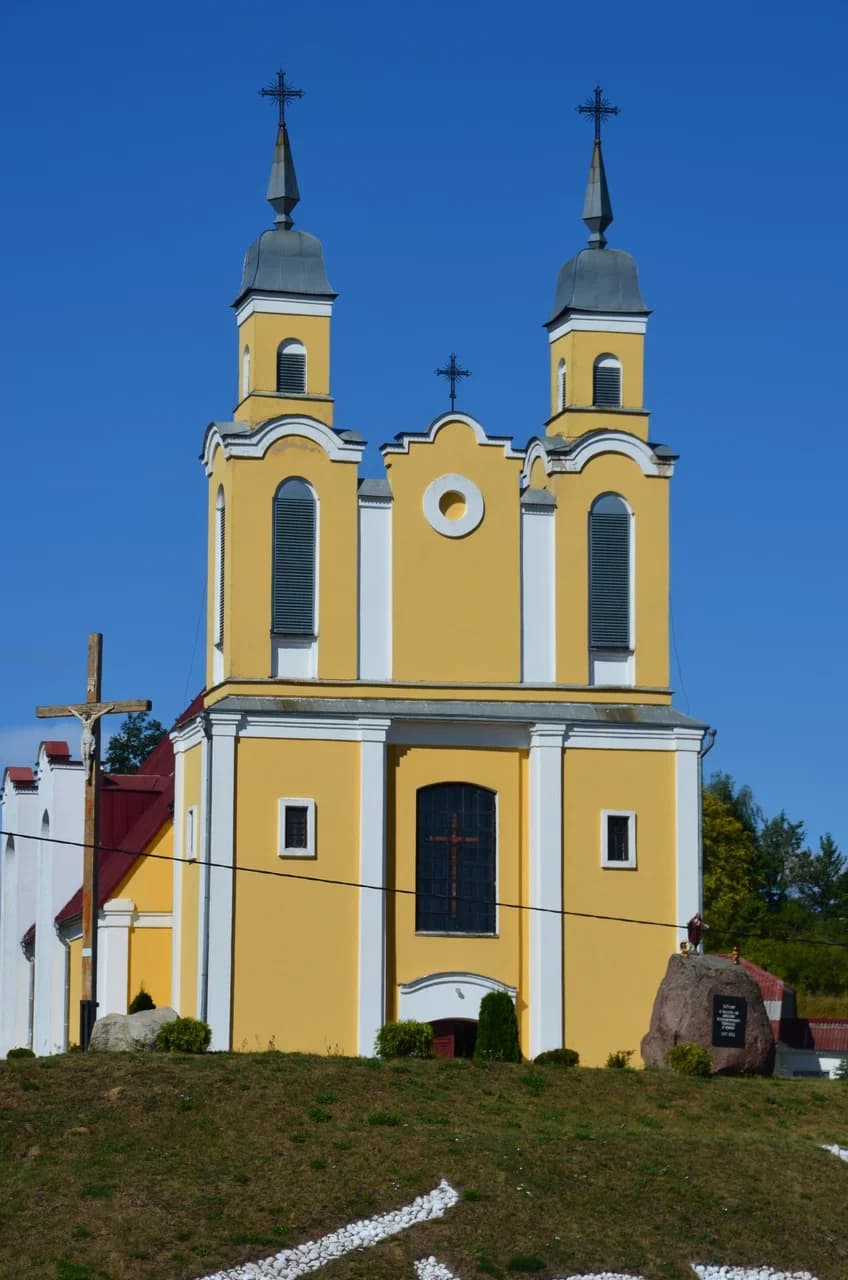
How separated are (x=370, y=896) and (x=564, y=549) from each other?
25.6 feet

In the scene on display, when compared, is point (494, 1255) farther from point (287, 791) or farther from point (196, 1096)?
point (287, 791)

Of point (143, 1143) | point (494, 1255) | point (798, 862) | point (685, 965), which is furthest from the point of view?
Answer: point (798, 862)

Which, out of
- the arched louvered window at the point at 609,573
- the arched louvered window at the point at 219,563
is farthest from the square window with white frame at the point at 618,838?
the arched louvered window at the point at 219,563

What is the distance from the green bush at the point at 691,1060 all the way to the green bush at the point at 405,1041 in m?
4.20

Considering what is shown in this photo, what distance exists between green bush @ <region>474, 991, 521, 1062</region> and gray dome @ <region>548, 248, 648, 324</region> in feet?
46.1

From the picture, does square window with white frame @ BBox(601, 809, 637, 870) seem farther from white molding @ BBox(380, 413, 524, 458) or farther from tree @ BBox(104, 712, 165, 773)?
tree @ BBox(104, 712, 165, 773)

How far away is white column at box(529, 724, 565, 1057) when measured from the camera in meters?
44.6

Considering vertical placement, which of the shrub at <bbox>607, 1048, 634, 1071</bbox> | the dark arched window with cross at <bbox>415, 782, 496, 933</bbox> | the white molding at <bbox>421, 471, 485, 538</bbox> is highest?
the white molding at <bbox>421, 471, 485, 538</bbox>

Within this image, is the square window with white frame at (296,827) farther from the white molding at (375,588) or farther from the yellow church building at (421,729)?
the white molding at (375,588)

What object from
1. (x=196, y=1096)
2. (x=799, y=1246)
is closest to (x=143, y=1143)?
(x=196, y=1096)

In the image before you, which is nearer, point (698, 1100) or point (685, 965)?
point (698, 1100)

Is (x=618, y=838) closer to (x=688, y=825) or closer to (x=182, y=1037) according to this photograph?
(x=688, y=825)

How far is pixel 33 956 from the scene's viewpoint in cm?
6069

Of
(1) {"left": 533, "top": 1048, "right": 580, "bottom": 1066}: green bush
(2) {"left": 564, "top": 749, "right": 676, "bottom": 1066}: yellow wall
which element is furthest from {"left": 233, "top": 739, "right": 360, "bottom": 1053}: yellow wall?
(2) {"left": 564, "top": 749, "right": 676, "bottom": 1066}: yellow wall
